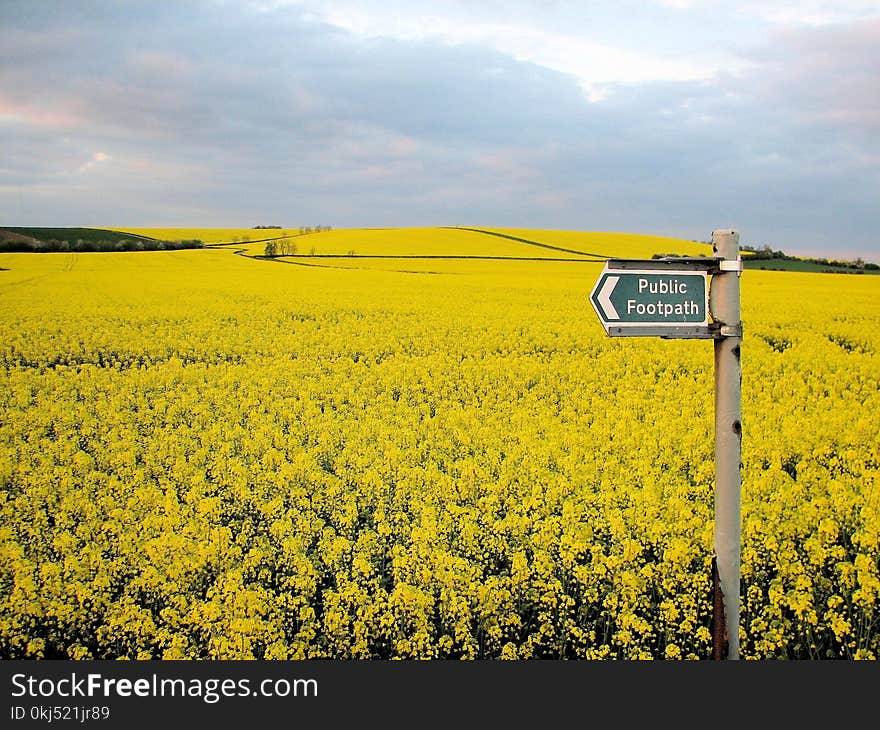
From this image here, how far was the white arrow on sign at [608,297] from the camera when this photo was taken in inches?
117

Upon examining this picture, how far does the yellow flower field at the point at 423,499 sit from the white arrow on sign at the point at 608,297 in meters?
2.05

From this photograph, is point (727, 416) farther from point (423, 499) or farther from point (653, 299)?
point (423, 499)

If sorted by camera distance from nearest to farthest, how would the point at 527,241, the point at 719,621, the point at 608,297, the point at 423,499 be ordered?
the point at 608,297 < the point at 719,621 < the point at 423,499 < the point at 527,241

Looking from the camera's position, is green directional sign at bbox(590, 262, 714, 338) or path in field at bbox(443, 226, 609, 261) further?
path in field at bbox(443, 226, 609, 261)

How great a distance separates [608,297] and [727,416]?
0.77m

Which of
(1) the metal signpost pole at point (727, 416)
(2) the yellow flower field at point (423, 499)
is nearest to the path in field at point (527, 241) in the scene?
(2) the yellow flower field at point (423, 499)

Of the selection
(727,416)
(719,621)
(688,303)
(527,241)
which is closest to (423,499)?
(719,621)

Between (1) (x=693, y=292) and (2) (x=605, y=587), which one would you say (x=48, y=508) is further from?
(1) (x=693, y=292)

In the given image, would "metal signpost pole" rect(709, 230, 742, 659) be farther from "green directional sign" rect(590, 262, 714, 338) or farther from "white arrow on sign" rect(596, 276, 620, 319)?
"white arrow on sign" rect(596, 276, 620, 319)

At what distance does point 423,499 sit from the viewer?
5.44m

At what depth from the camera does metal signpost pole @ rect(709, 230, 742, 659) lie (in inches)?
→ 117

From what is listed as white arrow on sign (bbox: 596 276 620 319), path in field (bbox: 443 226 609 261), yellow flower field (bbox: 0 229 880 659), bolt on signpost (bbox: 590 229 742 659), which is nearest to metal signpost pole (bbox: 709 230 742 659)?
bolt on signpost (bbox: 590 229 742 659)

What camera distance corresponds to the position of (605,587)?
14.4 feet

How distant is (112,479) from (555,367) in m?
6.18
